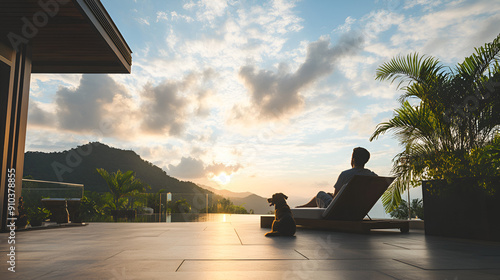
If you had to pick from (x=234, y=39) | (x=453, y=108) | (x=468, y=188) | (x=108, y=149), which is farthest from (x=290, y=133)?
(x=108, y=149)

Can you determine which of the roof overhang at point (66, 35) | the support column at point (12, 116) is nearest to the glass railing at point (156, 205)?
the roof overhang at point (66, 35)

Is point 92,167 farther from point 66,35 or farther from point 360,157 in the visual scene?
point 360,157

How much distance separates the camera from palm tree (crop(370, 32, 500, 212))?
4609 millimetres

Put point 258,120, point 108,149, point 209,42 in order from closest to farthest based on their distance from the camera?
point 209,42 < point 258,120 < point 108,149

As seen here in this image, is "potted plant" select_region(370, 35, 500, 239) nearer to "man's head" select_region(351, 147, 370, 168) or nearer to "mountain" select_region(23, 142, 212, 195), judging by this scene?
"man's head" select_region(351, 147, 370, 168)

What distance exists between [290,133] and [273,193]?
703cm

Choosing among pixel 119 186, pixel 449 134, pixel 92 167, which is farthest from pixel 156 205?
pixel 92 167

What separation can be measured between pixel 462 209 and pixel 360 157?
191cm

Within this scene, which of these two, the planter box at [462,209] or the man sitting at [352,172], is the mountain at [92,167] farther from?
the planter box at [462,209]

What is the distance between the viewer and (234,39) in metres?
10.0

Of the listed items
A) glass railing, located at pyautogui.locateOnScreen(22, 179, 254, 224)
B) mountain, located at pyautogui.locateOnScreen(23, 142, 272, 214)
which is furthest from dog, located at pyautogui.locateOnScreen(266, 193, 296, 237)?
mountain, located at pyautogui.locateOnScreen(23, 142, 272, 214)

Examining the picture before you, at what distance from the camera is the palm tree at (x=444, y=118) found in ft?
15.1

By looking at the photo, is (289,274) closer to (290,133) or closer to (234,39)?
(234,39)

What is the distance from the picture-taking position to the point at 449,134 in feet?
18.1
